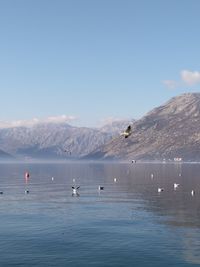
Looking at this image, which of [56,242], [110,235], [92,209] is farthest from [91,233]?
[92,209]

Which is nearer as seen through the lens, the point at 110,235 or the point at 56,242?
the point at 56,242

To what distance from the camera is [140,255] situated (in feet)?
245

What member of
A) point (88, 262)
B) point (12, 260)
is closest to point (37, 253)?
point (12, 260)

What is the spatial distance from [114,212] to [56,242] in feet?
125

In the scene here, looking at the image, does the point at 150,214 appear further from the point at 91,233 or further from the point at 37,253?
the point at 37,253

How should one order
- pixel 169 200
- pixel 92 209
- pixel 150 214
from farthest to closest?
pixel 169 200, pixel 92 209, pixel 150 214

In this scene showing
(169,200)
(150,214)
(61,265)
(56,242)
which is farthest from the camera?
(169,200)

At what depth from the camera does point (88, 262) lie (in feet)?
231

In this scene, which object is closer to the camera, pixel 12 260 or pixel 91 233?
pixel 12 260

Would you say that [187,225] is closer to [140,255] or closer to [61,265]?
[140,255]

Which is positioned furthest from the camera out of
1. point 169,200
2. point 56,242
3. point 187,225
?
point 169,200

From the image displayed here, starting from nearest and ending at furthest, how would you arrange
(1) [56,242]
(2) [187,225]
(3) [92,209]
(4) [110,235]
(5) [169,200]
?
1. (1) [56,242]
2. (4) [110,235]
3. (2) [187,225]
4. (3) [92,209]
5. (5) [169,200]

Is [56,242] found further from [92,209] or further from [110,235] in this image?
[92,209]

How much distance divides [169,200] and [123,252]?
74038mm
